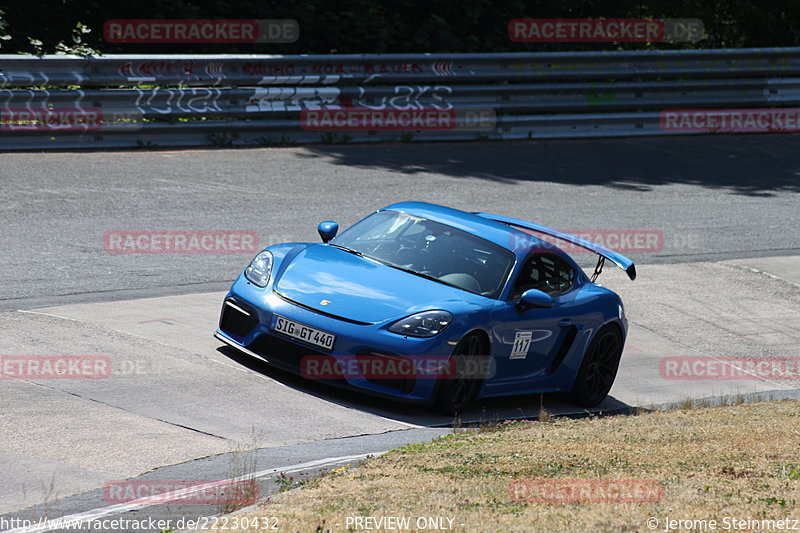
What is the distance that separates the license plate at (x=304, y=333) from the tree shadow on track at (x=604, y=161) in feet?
25.6

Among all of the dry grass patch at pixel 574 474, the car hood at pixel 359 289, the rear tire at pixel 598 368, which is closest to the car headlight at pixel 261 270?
the car hood at pixel 359 289

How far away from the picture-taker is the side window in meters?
8.86

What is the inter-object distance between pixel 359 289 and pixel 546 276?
165cm

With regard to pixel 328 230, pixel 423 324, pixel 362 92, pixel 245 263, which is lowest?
pixel 245 263

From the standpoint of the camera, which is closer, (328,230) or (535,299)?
(535,299)

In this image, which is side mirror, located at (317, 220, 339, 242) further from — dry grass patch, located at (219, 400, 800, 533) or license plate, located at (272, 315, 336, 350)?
dry grass patch, located at (219, 400, 800, 533)

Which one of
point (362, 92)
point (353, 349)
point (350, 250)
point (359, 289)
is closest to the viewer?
point (353, 349)

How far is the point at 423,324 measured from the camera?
7984 millimetres

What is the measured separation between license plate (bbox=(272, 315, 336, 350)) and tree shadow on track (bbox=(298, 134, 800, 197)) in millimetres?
7792

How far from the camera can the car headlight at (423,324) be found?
7953 mm

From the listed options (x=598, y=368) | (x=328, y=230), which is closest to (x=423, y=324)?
(x=328, y=230)

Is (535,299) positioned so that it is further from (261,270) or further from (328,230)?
(261,270)

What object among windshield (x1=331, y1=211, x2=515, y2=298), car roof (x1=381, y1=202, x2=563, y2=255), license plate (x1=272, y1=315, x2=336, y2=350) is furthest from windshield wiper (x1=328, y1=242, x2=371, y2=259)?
license plate (x1=272, y1=315, x2=336, y2=350)

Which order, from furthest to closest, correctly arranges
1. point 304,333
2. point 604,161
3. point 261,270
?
1. point 604,161
2. point 261,270
3. point 304,333
